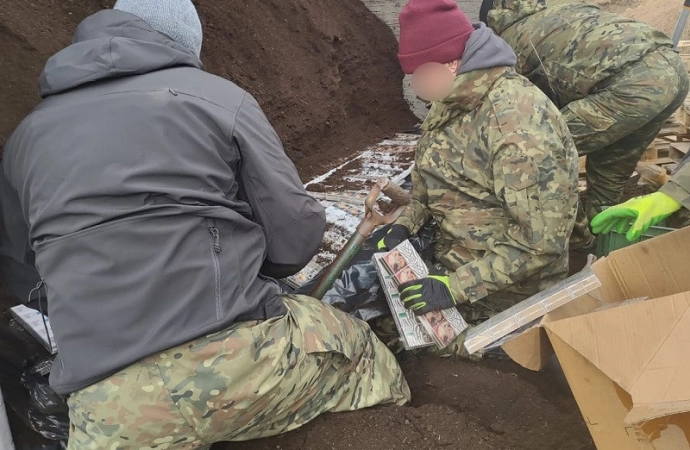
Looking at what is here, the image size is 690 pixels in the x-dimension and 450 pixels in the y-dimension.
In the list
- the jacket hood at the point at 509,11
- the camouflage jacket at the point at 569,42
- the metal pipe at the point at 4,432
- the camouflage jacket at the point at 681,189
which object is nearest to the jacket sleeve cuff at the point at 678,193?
the camouflage jacket at the point at 681,189

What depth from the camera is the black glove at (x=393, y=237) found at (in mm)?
2604

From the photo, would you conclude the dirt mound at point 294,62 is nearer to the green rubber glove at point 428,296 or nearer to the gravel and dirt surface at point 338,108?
the gravel and dirt surface at point 338,108

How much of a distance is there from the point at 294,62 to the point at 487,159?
312cm

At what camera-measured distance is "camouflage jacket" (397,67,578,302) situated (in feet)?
6.70

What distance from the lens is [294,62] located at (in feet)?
15.9

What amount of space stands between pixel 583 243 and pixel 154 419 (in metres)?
2.86

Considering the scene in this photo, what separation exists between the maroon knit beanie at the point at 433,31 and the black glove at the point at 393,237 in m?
0.86

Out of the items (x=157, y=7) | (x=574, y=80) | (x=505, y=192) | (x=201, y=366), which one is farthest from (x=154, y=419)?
(x=574, y=80)

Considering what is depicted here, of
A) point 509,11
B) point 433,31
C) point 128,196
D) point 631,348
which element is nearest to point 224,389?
point 128,196

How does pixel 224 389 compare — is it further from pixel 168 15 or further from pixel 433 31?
pixel 433 31

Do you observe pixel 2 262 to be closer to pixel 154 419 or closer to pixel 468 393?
pixel 154 419

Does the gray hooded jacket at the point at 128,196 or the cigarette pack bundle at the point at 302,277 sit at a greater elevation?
the gray hooded jacket at the point at 128,196

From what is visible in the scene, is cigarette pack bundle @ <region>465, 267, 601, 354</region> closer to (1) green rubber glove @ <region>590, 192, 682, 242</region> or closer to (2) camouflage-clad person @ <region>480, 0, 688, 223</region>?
(1) green rubber glove @ <region>590, 192, 682, 242</region>

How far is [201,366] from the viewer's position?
1551 mm
